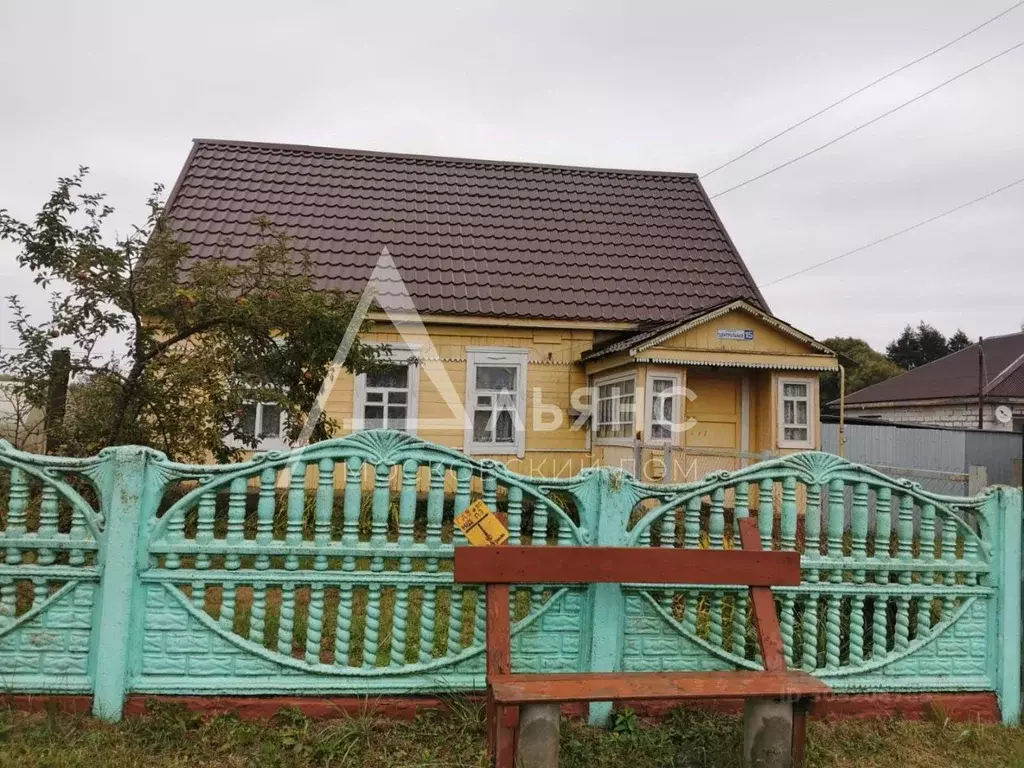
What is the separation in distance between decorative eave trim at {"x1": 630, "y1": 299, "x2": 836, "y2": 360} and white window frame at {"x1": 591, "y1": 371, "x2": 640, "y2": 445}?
62cm

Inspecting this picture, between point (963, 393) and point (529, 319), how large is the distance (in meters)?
21.0

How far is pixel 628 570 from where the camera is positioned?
3.19m

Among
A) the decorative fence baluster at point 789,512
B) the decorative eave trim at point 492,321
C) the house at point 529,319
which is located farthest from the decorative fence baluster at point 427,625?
the decorative eave trim at point 492,321

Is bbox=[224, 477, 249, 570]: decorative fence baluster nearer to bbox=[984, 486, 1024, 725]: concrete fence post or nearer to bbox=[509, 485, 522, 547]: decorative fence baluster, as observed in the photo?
bbox=[509, 485, 522, 547]: decorative fence baluster

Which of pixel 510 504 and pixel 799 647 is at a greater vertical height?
pixel 510 504

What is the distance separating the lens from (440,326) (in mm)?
10781

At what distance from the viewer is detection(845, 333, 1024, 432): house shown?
75.8ft

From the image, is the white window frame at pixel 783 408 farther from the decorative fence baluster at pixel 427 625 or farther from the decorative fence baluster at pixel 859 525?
the decorative fence baluster at pixel 427 625

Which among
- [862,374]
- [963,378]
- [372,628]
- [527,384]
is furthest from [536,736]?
[862,374]

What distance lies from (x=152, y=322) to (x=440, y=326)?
214 inches

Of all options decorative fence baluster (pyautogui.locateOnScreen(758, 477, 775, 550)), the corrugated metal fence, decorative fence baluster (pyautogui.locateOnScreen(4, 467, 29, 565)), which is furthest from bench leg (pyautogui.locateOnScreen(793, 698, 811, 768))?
the corrugated metal fence

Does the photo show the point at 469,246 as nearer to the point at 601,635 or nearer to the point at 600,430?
the point at 600,430

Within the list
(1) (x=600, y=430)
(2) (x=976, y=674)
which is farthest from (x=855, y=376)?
(2) (x=976, y=674)

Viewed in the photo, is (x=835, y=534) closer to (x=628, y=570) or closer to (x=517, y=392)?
(x=628, y=570)
